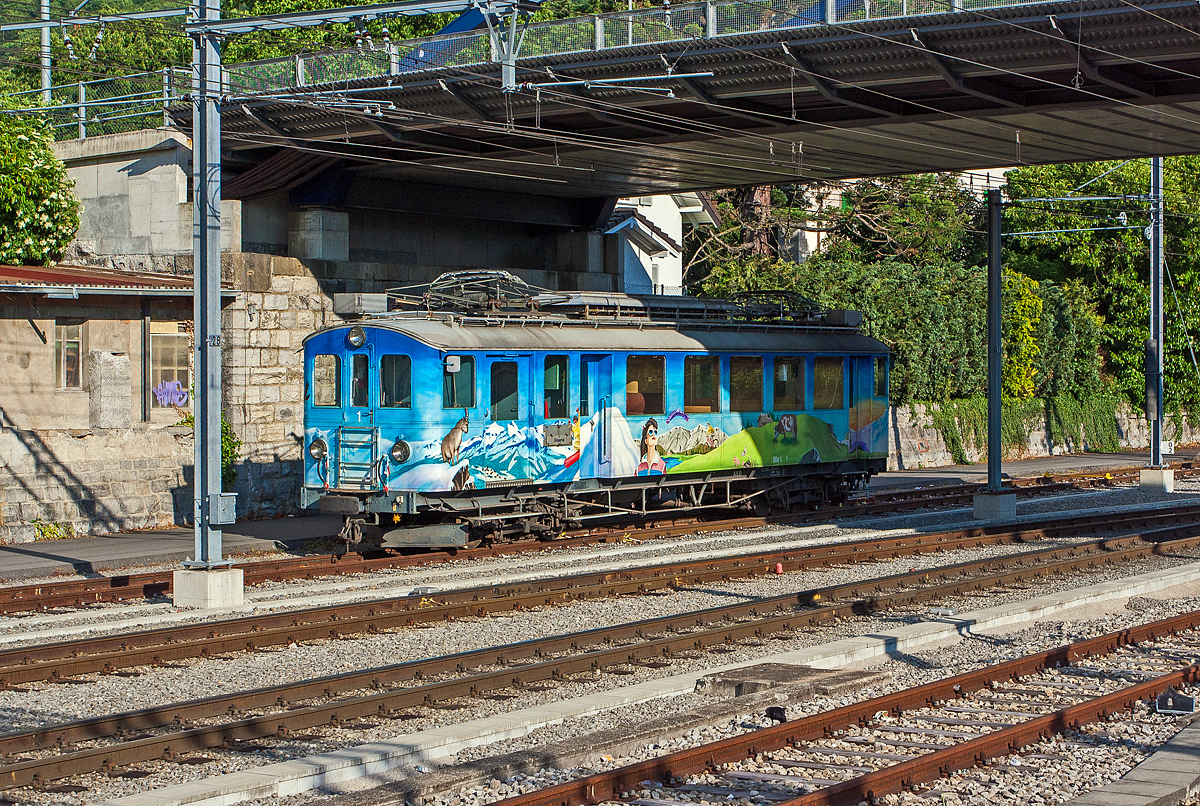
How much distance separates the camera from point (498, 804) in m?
7.06

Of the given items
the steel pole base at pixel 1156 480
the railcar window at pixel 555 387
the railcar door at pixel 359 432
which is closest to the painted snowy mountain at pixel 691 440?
the railcar window at pixel 555 387

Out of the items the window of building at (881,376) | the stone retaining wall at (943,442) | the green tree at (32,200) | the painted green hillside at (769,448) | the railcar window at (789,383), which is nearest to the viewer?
the painted green hillside at (769,448)

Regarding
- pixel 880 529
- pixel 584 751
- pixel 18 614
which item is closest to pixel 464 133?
pixel 880 529

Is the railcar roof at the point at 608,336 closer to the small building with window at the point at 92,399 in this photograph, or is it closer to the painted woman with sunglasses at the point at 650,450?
the painted woman with sunglasses at the point at 650,450

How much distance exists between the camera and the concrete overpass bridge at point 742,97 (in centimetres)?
1828

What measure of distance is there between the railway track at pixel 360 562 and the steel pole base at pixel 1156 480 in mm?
4535

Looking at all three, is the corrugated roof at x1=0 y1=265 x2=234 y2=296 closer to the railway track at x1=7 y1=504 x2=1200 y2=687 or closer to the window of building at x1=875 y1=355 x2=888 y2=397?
the railway track at x1=7 y1=504 x2=1200 y2=687

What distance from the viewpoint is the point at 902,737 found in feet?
30.4

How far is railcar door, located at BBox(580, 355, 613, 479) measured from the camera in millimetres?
19703

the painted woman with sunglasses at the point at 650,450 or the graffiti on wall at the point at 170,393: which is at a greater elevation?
the graffiti on wall at the point at 170,393

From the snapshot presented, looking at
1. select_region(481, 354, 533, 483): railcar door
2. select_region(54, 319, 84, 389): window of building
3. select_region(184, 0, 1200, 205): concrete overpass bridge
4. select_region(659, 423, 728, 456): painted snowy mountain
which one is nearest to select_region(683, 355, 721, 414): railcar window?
select_region(659, 423, 728, 456): painted snowy mountain

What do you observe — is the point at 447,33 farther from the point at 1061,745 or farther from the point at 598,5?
the point at 598,5

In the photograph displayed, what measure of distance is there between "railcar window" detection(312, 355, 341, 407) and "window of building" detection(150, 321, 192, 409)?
6.20m

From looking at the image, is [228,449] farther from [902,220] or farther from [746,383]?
[902,220]
